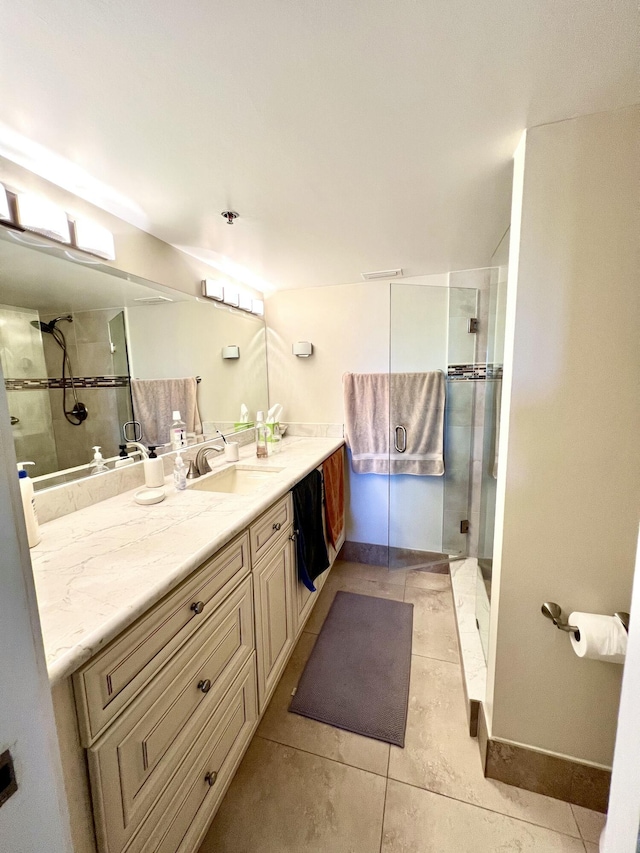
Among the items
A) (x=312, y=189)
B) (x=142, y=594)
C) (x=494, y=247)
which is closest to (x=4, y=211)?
(x=312, y=189)

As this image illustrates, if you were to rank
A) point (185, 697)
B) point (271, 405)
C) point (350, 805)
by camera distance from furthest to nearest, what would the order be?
1. point (271, 405)
2. point (350, 805)
3. point (185, 697)

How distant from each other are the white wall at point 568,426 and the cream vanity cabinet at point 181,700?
34.5 inches

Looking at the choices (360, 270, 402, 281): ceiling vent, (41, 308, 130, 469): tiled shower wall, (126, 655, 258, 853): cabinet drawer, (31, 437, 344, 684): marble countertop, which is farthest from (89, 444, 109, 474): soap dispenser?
(360, 270, 402, 281): ceiling vent

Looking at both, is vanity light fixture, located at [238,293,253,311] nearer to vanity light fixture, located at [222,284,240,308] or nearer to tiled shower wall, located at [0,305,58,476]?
vanity light fixture, located at [222,284,240,308]

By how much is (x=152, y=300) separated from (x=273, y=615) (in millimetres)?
1580

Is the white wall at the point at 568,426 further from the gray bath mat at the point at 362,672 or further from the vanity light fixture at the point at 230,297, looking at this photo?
the vanity light fixture at the point at 230,297

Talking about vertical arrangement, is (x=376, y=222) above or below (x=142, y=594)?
above

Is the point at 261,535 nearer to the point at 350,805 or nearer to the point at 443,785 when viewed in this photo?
the point at 350,805

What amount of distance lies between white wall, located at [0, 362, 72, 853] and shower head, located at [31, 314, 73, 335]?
100cm

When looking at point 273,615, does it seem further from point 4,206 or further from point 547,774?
Answer: point 4,206

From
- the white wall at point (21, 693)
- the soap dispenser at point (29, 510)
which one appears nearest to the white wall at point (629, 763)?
the white wall at point (21, 693)

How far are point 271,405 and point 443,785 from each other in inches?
90.6

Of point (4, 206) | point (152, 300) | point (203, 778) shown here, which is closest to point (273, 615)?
point (203, 778)

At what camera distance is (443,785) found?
116 cm
